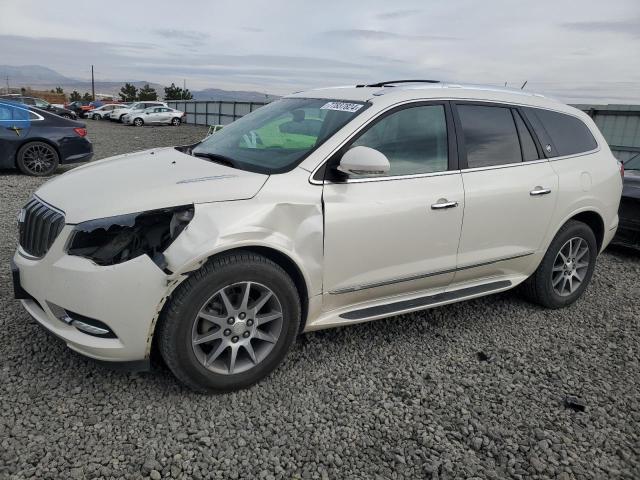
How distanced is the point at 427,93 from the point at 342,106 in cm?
61

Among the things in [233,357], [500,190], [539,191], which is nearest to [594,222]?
[539,191]

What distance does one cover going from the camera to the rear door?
140 inches

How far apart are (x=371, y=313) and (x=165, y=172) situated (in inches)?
61.1

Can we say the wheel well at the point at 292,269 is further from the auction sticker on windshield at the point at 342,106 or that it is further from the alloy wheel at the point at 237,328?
the auction sticker on windshield at the point at 342,106

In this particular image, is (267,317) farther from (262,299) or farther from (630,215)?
(630,215)

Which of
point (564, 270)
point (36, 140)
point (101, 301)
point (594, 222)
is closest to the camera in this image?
point (101, 301)

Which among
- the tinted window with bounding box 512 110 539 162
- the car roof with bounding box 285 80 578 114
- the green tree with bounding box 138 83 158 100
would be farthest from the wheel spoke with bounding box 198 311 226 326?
the green tree with bounding box 138 83 158 100

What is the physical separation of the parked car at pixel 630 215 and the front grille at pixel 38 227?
5909mm

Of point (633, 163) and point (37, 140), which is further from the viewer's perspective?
point (37, 140)

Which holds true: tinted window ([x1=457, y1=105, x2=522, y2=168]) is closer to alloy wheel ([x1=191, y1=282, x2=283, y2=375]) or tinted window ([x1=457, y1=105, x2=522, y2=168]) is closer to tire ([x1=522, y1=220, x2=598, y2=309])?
tire ([x1=522, y1=220, x2=598, y2=309])

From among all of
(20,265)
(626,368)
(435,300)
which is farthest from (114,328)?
(626,368)

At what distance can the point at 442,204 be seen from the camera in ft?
11.0

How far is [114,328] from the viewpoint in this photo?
8.47 ft

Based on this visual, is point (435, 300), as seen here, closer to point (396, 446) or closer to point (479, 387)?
point (479, 387)
